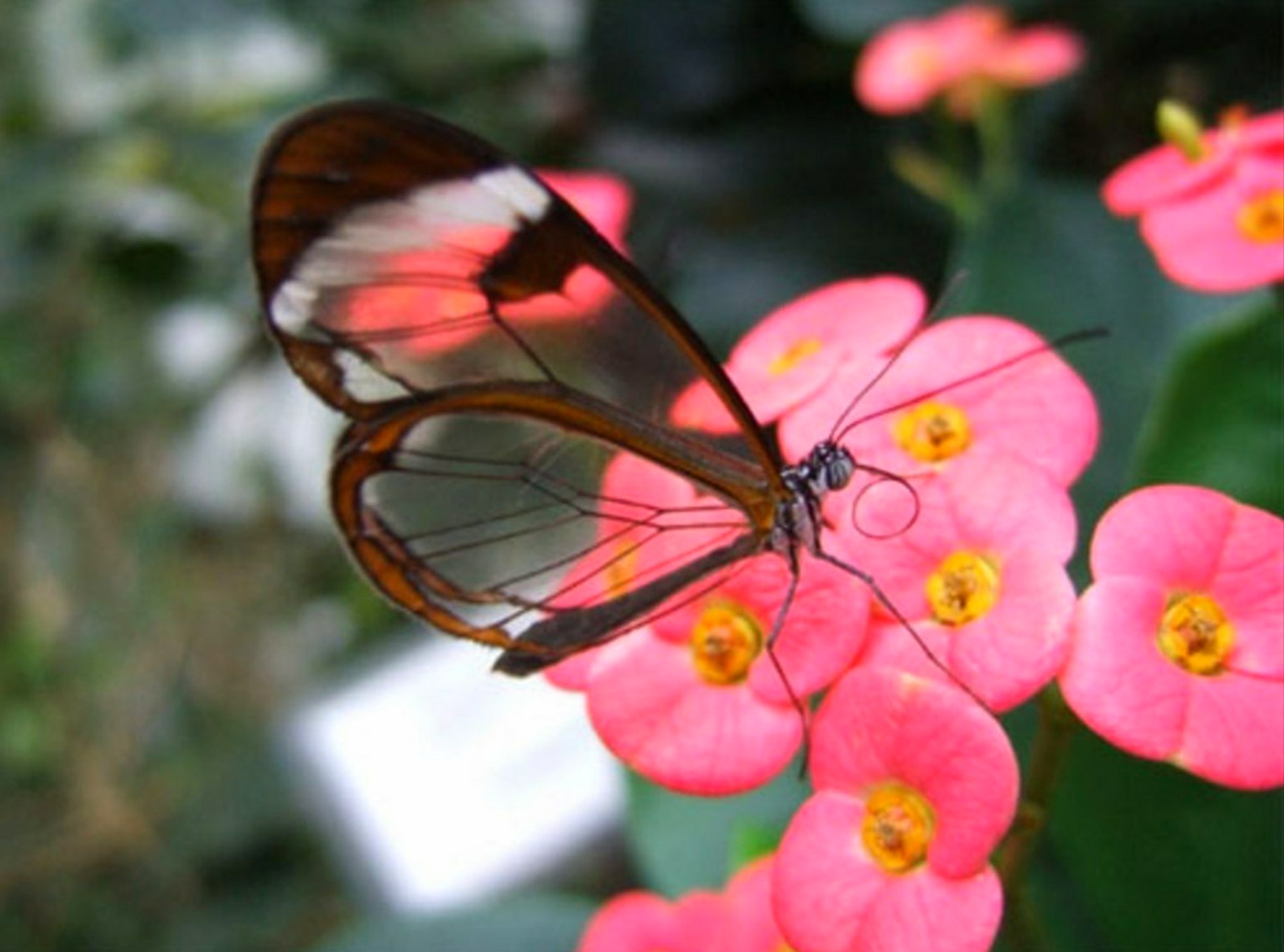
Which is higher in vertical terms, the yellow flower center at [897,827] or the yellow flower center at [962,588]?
the yellow flower center at [962,588]

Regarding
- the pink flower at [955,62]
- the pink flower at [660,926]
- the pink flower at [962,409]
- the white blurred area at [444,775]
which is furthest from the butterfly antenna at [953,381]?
the white blurred area at [444,775]

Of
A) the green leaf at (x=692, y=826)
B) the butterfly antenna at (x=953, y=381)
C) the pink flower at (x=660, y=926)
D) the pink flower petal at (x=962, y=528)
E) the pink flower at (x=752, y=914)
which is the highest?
the butterfly antenna at (x=953, y=381)

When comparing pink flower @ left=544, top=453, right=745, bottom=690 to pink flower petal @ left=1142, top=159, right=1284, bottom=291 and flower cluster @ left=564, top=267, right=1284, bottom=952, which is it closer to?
flower cluster @ left=564, top=267, right=1284, bottom=952

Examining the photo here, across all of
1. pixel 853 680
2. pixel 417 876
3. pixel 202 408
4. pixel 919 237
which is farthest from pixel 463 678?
pixel 853 680

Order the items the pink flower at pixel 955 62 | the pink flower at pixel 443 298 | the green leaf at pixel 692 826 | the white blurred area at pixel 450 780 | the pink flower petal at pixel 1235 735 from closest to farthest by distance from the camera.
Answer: the pink flower petal at pixel 1235 735, the pink flower at pixel 443 298, the green leaf at pixel 692 826, the pink flower at pixel 955 62, the white blurred area at pixel 450 780

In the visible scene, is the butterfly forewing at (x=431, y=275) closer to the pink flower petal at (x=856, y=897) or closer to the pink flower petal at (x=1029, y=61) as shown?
the pink flower petal at (x=856, y=897)

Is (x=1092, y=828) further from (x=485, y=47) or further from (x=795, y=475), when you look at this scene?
(x=485, y=47)
